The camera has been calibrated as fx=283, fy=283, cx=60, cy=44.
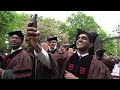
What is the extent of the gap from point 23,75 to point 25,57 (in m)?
0.47

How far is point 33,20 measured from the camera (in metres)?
2.70

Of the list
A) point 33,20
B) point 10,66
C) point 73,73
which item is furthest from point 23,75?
point 33,20

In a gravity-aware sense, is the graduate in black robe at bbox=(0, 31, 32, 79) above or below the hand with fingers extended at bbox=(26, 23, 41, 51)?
below

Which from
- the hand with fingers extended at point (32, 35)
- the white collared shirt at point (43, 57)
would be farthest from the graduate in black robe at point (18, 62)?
the hand with fingers extended at point (32, 35)

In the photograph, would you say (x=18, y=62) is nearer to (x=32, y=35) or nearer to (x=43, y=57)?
(x=43, y=57)

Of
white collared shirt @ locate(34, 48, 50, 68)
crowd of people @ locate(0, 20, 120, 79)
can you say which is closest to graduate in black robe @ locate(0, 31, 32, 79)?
crowd of people @ locate(0, 20, 120, 79)

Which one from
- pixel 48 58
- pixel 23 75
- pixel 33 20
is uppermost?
pixel 33 20

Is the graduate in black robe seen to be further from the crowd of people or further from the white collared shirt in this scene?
the white collared shirt

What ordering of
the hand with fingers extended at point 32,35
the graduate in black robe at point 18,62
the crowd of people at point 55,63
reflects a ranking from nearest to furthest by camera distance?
the hand with fingers extended at point 32,35 → the crowd of people at point 55,63 → the graduate in black robe at point 18,62

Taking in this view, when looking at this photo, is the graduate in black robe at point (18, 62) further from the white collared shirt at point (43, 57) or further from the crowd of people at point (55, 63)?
the white collared shirt at point (43, 57)
